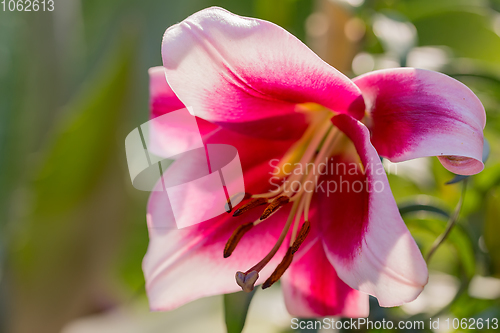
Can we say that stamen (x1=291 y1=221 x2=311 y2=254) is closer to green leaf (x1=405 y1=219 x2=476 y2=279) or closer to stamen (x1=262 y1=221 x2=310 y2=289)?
stamen (x1=262 y1=221 x2=310 y2=289)

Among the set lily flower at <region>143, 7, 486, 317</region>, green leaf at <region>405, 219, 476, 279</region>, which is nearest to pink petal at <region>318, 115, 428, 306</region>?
lily flower at <region>143, 7, 486, 317</region>

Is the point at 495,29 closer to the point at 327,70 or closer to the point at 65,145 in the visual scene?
the point at 327,70

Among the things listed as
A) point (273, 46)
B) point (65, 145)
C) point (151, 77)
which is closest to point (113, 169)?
point (65, 145)

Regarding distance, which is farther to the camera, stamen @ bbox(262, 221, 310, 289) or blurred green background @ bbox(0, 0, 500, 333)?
blurred green background @ bbox(0, 0, 500, 333)

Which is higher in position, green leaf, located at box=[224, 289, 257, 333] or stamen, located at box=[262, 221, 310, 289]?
stamen, located at box=[262, 221, 310, 289]

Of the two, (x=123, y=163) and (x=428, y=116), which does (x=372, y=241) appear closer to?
(x=428, y=116)

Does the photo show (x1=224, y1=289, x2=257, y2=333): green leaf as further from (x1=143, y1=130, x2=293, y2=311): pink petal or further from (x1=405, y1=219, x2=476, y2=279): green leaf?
(x1=405, y1=219, x2=476, y2=279): green leaf

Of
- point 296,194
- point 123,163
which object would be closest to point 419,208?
point 296,194
